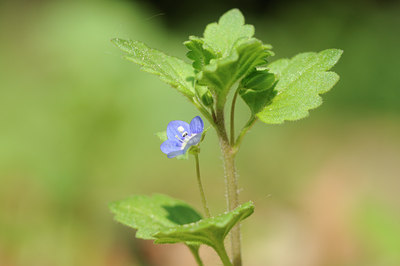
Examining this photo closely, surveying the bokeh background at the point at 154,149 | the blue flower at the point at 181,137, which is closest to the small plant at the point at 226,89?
the blue flower at the point at 181,137

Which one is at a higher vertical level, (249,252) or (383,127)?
(383,127)

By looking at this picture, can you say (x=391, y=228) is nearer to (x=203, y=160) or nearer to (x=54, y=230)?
(x=203, y=160)

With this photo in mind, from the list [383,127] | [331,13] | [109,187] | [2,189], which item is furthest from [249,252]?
[331,13]

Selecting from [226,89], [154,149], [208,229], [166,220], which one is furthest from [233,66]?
[154,149]

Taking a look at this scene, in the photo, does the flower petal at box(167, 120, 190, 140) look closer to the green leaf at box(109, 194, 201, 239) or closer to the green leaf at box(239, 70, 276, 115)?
the green leaf at box(239, 70, 276, 115)

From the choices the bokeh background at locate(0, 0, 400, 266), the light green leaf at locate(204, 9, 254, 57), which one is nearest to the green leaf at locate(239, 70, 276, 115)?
the light green leaf at locate(204, 9, 254, 57)
